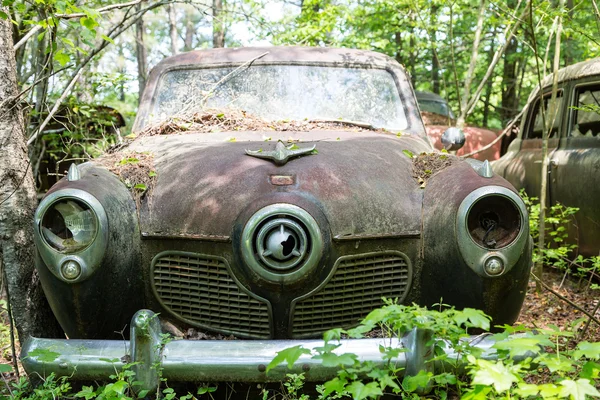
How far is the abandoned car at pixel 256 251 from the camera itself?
273 cm

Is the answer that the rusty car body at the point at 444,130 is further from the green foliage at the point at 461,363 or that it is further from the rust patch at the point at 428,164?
the green foliage at the point at 461,363

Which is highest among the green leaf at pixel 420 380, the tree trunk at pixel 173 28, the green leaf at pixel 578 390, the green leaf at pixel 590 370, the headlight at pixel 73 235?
the tree trunk at pixel 173 28

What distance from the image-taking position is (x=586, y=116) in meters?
5.82

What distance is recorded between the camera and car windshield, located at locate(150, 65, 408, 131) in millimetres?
4367

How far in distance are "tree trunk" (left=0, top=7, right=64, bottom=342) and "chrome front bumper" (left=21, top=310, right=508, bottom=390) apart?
78 centimetres

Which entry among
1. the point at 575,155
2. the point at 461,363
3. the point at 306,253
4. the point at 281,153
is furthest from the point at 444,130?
the point at 461,363

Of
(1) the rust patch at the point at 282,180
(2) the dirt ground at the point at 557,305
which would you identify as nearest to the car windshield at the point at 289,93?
(1) the rust patch at the point at 282,180

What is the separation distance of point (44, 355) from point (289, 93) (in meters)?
2.48

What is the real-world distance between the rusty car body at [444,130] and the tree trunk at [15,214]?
586 cm

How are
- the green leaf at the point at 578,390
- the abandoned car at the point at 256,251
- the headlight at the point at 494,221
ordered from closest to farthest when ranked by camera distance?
1. the green leaf at the point at 578,390
2. the abandoned car at the point at 256,251
3. the headlight at the point at 494,221

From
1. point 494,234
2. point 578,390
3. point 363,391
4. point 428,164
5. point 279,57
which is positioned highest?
point 279,57

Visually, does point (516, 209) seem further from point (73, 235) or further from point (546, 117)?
point (546, 117)

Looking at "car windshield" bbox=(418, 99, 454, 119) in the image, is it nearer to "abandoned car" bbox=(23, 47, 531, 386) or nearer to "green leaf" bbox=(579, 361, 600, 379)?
"abandoned car" bbox=(23, 47, 531, 386)

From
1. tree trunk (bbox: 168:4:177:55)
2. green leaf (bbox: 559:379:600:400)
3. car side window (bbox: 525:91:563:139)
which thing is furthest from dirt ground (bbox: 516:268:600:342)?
tree trunk (bbox: 168:4:177:55)
